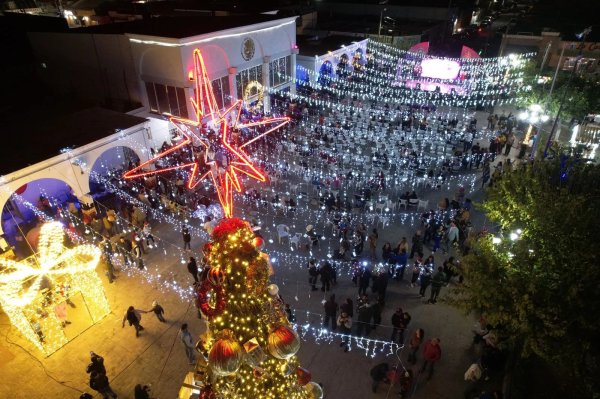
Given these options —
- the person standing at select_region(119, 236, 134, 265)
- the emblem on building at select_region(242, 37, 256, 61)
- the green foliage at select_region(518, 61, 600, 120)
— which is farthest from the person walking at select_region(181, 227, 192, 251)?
the green foliage at select_region(518, 61, 600, 120)

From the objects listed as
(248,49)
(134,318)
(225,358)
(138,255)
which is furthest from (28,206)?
(225,358)

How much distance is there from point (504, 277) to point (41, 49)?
87.4 feet

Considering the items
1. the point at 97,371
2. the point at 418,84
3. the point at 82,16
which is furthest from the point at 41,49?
the point at 418,84

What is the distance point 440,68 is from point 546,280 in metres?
23.2

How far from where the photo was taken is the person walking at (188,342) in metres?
9.05

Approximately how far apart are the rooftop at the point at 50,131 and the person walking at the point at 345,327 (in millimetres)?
11799

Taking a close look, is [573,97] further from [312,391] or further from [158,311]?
[158,311]

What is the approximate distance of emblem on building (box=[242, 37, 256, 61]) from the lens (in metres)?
20.6

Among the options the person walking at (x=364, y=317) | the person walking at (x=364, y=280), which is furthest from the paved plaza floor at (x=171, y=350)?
the person walking at (x=364, y=280)

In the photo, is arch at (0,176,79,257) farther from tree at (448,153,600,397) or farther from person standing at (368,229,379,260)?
tree at (448,153,600,397)

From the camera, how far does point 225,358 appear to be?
389 centimetres

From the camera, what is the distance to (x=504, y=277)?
786cm

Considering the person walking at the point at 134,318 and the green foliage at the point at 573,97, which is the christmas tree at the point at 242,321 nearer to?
the person walking at the point at 134,318

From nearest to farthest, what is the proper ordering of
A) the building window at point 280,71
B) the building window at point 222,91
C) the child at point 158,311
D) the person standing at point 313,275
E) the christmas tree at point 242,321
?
the christmas tree at point 242,321
the child at point 158,311
the person standing at point 313,275
the building window at point 222,91
the building window at point 280,71
